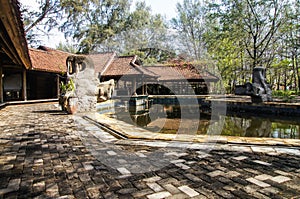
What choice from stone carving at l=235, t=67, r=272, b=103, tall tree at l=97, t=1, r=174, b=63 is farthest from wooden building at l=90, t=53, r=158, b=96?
stone carving at l=235, t=67, r=272, b=103

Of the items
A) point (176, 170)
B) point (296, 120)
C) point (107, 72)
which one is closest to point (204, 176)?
point (176, 170)

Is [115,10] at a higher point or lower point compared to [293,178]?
higher

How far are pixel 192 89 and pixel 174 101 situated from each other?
18.5 ft

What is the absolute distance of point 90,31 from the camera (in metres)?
23.8

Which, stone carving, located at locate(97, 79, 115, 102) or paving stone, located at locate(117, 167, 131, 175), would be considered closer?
paving stone, located at locate(117, 167, 131, 175)

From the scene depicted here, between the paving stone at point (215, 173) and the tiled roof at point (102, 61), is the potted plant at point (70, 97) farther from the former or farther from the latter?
the tiled roof at point (102, 61)

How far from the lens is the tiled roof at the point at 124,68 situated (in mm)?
17281

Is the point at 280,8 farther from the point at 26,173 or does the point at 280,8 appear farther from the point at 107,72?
the point at 26,173

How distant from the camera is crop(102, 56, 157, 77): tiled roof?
56.7 ft

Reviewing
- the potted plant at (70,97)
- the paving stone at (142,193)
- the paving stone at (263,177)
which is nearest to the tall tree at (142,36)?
the potted plant at (70,97)

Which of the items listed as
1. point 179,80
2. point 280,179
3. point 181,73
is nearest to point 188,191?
point 280,179

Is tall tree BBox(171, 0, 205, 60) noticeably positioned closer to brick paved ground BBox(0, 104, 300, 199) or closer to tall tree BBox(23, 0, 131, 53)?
tall tree BBox(23, 0, 131, 53)

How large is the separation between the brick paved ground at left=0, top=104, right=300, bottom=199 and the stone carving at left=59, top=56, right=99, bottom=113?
14.7 ft

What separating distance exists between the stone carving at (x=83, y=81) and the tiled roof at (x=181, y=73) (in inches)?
547
